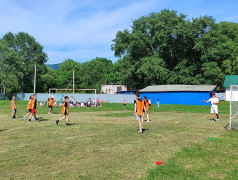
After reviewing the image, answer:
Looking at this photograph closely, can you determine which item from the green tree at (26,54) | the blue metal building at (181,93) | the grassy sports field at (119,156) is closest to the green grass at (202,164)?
the grassy sports field at (119,156)

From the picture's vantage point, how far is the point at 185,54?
58.5 meters

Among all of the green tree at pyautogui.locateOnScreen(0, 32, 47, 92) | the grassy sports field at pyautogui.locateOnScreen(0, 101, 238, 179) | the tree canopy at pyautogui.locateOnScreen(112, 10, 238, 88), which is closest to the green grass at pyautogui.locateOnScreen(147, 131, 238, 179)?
the grassy sports field at pyautogui.locateOnScreen(0, 101, 238, 179)

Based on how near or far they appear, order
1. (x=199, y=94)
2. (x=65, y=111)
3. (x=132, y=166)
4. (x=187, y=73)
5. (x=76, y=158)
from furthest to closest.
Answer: (x=187, y=73)
(x=199, y=94)
(x=65, y=111)
(x=76, y=158)
(x=132, y=166)

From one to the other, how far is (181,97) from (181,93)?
0.70m

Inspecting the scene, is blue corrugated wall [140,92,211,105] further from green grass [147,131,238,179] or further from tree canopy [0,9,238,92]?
green grass [147,131,238,179]

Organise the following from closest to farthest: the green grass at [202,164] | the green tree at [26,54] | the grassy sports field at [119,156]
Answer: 1. the green grass at [202,164]
2. the grassy sports field at [119,156]
3. the green tree at [26,54]

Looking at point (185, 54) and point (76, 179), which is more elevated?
point (185, 54)

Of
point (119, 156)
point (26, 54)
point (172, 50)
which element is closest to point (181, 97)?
point (172, 50)

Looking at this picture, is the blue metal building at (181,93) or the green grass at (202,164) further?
the blue metal building at (181,93)

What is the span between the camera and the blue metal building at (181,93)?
140 feet

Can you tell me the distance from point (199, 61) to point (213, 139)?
1947 inches

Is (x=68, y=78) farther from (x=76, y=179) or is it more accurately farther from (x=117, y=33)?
(x=76, y=179)

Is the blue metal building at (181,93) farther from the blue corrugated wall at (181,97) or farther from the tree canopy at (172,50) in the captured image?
the tree canopy at (172,50)

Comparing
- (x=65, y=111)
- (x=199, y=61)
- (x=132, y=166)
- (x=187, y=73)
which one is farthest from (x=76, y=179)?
(x=199, y=61)
